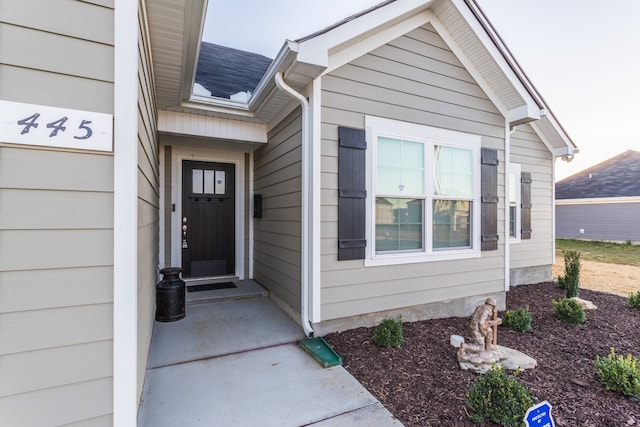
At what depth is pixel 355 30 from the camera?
304 cm

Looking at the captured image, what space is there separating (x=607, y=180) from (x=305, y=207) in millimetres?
20054

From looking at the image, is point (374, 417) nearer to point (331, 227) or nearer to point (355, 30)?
point (331, 227)

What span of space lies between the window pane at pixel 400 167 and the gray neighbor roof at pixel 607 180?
16554 millimetres

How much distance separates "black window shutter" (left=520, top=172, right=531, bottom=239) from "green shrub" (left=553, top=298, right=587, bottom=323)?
2736 millimetres

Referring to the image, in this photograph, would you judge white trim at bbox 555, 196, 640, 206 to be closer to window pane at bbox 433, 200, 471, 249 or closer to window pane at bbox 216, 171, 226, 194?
window pane at bbox 433, 200, 471, 249

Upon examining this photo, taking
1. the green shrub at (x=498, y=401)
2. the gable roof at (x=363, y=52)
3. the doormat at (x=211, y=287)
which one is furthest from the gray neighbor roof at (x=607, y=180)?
the doormat at (x=211, y=287)

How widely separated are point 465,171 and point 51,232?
4474 mm

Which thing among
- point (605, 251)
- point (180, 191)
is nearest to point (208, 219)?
point (180, 191)

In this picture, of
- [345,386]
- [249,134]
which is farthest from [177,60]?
[345,386]

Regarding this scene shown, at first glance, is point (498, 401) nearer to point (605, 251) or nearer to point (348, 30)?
point (348, 30)

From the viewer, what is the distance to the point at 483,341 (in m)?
2.67

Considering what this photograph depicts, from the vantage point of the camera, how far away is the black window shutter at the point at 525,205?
6.42 m

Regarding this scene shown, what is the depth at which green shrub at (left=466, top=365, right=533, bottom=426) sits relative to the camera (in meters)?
1.82

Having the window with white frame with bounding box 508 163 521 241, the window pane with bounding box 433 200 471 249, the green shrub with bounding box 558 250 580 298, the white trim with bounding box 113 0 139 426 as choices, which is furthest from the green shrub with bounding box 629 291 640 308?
the white trim with bounding box 113 0 139 426
